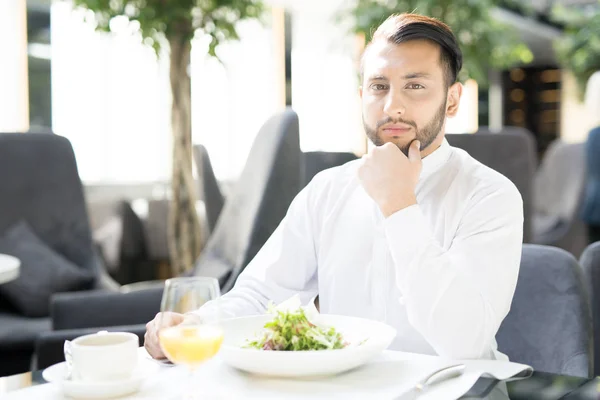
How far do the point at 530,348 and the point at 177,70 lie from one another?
2695mm

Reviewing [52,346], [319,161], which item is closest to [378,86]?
[52,346]

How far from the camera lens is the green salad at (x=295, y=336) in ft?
3.53

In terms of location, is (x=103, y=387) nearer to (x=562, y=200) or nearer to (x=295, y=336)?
(x=295, y=336)

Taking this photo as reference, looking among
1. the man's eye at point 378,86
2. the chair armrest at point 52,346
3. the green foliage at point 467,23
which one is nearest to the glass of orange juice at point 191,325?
the man's eye at point 378,86

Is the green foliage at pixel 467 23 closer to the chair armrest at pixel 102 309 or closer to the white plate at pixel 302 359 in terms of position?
the chair armrest at pixel 102 309

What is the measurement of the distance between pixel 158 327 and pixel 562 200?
460 centimetres

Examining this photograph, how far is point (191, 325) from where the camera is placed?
91 cm

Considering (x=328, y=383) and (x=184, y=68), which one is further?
(x=184, y=68)

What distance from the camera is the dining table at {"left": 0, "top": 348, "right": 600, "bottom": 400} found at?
0.95 m

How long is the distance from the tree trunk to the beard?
2.41 metres

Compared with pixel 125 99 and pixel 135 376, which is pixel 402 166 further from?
pixel 125 99

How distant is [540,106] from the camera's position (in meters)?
17.4

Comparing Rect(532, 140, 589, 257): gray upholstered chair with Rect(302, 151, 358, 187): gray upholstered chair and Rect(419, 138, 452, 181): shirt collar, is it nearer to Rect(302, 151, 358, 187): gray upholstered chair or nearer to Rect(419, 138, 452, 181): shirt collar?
Rect(302, 151, 358, 187): gray upholstered chair

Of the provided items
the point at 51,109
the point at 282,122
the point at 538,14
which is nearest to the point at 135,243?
the point at 51,109
